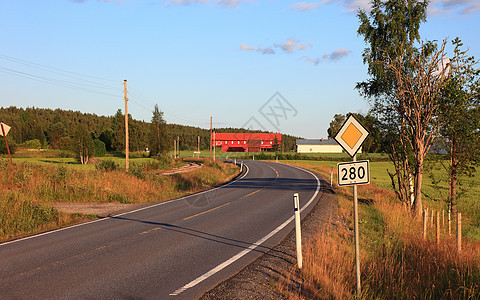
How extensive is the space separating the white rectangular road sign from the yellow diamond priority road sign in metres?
0.30

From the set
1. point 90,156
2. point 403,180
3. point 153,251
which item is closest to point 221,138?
point 90,156

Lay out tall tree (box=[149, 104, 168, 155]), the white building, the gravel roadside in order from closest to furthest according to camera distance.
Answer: the gravel roadside → tall tree (box=[149, 104, 168, 155]) → the white building

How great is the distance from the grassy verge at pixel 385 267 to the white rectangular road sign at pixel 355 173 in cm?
175

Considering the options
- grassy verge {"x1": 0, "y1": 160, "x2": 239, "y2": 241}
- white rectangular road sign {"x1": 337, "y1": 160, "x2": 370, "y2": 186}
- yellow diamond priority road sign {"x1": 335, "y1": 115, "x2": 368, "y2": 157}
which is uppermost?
yellow diamond priority road sign {"x1": 335, "y1": 115, "x2": 368, "y2": 157}

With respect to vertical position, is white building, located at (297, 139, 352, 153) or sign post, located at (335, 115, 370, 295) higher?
white building, located at (297, 139, 352, 153)

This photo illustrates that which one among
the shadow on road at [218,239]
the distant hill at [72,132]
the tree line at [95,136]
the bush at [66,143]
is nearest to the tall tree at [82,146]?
the tree line at [95,136]

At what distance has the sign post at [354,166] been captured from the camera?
5.51 meters

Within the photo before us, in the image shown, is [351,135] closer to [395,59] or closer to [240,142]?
[395,59]

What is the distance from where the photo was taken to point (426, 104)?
14672 mm

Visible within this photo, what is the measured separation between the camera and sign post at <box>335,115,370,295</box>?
5512mm

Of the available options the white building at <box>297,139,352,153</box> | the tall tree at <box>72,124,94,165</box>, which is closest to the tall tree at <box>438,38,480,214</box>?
the tall tree at <box>72,124,94,165</box>

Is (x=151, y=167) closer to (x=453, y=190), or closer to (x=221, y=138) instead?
(x=453, y=190)

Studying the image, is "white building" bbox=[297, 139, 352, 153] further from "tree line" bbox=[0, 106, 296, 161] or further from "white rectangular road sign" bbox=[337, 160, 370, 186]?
"white rectangular road sign" bbox=[337, 160, 370, 186]

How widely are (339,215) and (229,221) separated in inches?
176
